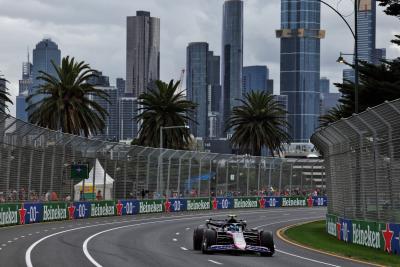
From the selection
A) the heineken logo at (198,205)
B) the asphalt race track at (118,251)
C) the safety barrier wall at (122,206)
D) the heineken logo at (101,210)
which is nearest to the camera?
the asphalt race track at (118,251)

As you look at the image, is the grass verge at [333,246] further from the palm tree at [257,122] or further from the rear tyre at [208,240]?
the palm tree at [257,122]

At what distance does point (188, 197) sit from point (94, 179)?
49.8 ft

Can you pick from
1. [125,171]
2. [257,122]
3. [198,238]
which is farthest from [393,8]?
[257,122]

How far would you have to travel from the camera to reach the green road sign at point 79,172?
159 feet

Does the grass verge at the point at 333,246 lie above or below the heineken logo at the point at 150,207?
below

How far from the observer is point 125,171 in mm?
56469

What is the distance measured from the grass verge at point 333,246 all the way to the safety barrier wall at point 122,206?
12.8 meters

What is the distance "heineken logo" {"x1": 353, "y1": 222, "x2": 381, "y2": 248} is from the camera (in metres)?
26.7

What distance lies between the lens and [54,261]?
68.7ft

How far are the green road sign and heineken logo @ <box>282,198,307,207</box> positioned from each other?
33.1 m

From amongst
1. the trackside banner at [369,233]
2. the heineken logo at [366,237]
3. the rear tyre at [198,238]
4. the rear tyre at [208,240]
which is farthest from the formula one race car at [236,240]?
the heineken logo at [366,237]

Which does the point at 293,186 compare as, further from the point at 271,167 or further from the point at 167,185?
the point at 167,185

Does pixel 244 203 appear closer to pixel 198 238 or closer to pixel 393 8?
pixel 393 8

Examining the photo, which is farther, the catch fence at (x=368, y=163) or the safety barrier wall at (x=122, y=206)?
the safety barrier wall at (x=122, y=206)
